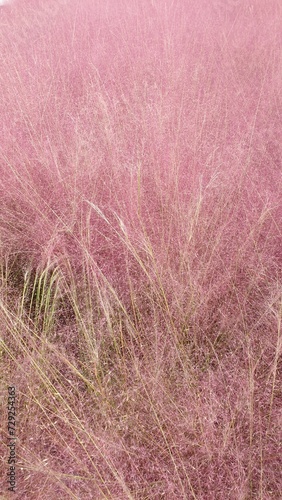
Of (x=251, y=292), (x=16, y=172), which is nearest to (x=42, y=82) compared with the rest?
(x=16, y=172)

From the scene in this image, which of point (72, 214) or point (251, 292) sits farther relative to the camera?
point (72, 214)

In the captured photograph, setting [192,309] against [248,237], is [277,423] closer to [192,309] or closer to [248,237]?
[192,309]

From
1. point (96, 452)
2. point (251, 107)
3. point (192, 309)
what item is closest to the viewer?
point (96, 452)

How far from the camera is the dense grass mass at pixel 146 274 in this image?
808mm

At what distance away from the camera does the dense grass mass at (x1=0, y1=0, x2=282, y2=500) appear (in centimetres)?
81

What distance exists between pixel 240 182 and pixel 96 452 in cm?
Answer: 101

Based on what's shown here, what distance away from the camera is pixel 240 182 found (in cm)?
146

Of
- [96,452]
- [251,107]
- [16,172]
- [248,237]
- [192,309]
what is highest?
[251,107]

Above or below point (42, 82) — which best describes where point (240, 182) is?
below

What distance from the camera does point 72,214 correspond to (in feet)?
4.44

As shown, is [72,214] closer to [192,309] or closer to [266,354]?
[192,309]

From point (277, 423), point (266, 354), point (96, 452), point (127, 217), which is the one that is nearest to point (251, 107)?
point (127, 217)

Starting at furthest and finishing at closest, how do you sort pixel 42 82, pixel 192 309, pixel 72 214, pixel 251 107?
pixel 42 82 < pixel 251 107 < pixel 72 214 < pixel 192 309

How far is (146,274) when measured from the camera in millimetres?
1112
